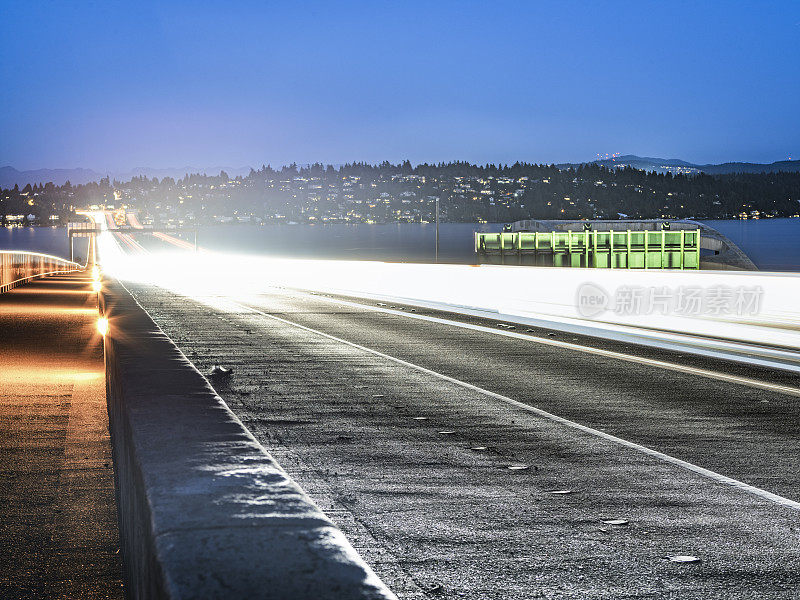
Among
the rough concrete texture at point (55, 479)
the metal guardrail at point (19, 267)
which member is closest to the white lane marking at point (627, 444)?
the rough concrete texture at point (55, 479)

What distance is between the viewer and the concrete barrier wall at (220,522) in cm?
254

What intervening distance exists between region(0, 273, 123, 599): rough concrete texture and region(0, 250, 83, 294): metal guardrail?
2274 cm

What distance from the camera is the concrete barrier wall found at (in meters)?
2.54

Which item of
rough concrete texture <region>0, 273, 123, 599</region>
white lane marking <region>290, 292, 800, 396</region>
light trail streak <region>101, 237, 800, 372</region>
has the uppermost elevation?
light trail streak <region>101, 237, 800, 372</region>

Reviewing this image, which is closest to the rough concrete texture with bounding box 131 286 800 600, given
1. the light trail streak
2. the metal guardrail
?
the light trail streak

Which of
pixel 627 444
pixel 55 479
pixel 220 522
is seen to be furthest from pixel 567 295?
pixel 220 522

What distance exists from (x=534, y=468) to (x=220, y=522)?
5316 mm

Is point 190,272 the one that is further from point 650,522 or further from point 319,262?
point 650,522

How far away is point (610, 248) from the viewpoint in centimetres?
9388

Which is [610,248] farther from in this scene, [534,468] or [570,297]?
[534,468]

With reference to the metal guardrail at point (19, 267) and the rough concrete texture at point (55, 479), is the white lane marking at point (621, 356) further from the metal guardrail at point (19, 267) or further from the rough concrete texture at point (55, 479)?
the metal guardrail at point (19, 267)

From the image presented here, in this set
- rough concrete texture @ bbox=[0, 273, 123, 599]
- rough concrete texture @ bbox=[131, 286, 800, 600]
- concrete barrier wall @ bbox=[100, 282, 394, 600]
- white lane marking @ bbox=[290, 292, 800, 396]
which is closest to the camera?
concrete barrier wall @ bbox=[100, 282, 394, 600]

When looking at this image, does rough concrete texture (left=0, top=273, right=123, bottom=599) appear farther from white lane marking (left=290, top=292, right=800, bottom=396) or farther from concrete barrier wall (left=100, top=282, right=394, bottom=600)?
white lane marking (left=290, top=292, right=800, bottom=396)

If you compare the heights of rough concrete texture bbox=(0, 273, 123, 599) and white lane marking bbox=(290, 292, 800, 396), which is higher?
white lane marking bbox=(290, 292, 800, 396)
